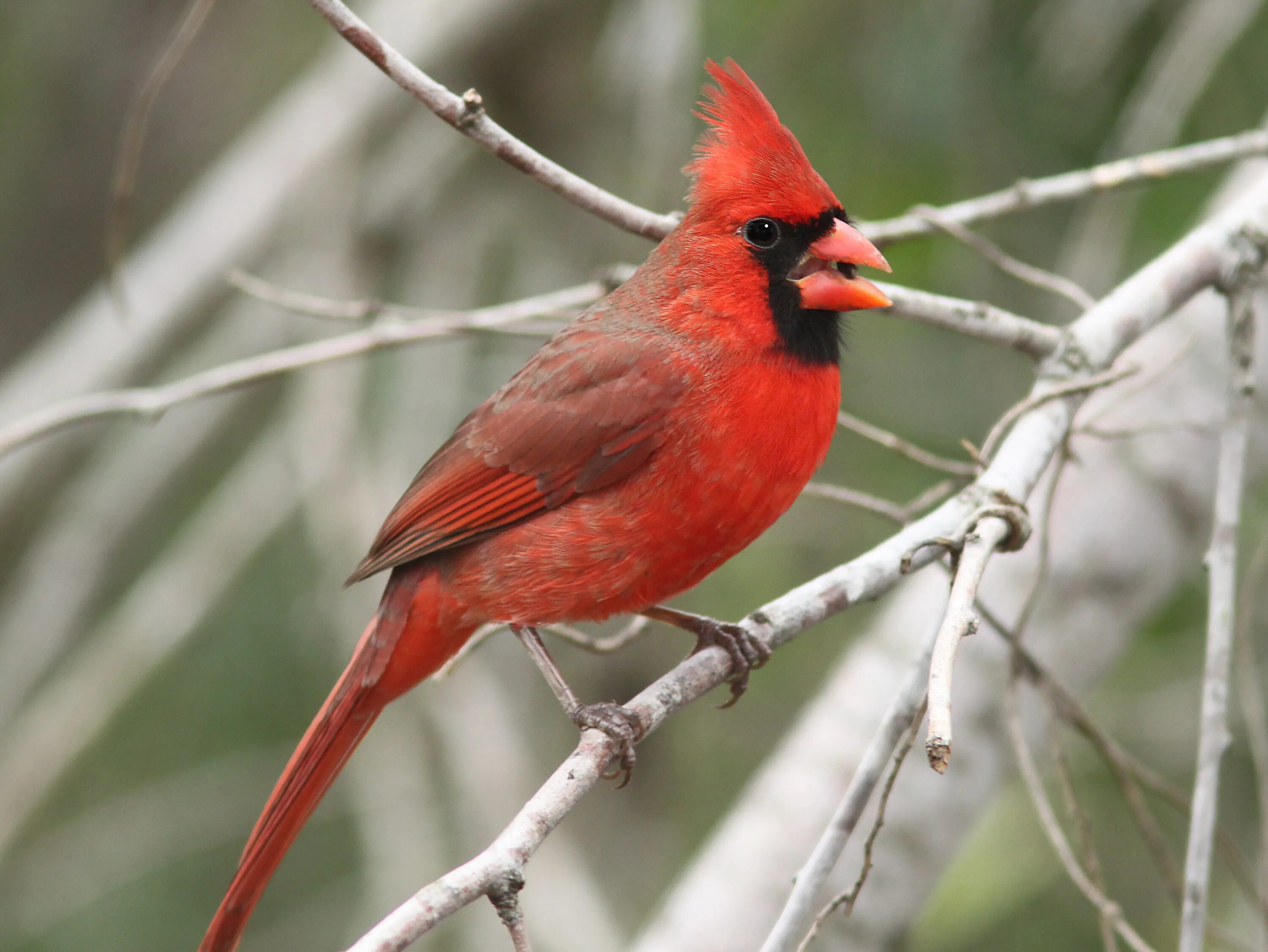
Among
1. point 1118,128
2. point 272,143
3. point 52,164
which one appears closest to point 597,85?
point 272,143

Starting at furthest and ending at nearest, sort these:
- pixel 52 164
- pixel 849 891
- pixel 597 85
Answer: pixel 52 164, pixel 597 85, pixel 849 891

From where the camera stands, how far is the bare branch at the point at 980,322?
2.26 metres

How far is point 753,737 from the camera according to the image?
16.3 ft

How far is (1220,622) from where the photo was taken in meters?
2.08

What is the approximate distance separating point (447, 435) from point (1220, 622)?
2.64m

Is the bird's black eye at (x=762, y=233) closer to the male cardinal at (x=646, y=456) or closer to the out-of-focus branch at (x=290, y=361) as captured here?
the male cardinal at (x=646, y=456)

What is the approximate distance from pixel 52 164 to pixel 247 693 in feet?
8.70

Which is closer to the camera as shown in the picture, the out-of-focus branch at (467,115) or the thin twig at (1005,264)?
the out-of-focus branch at (467,115)

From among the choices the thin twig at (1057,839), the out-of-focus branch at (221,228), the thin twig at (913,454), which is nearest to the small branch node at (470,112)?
the thin twig at (913,454)

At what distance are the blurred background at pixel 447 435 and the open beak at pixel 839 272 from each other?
1003 mm

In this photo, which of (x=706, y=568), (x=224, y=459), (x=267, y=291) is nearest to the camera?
(x=706, y=568)

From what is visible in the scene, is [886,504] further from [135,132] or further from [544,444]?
[135,132]

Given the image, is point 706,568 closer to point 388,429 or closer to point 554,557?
point 554,557

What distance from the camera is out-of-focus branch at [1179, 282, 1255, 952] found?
1.94m
